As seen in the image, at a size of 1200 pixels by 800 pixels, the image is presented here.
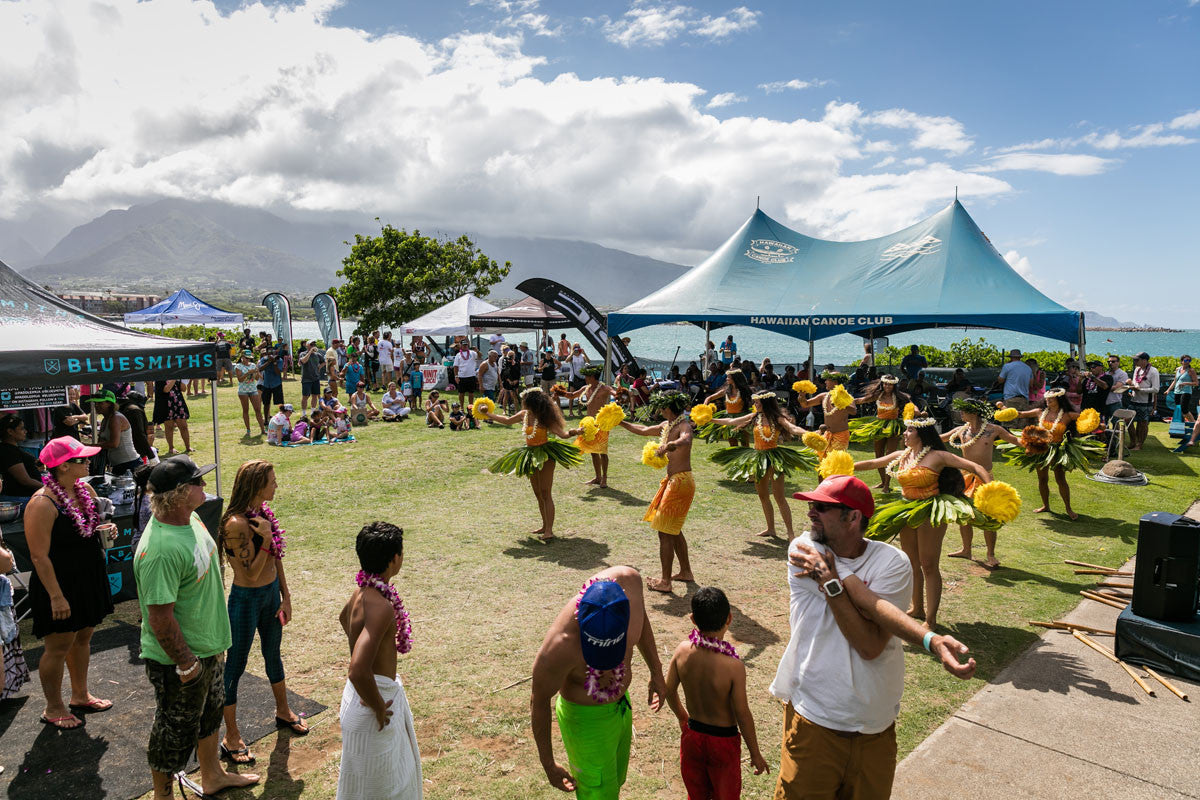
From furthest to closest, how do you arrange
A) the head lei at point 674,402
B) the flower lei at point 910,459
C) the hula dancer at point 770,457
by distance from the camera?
the hula dancer at point 770,457 < the head lei at point 674,402 < the flower lei at point 910,459

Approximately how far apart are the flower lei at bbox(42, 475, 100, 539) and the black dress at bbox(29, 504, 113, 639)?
0.10 ft

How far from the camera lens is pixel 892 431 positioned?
36.5 feet

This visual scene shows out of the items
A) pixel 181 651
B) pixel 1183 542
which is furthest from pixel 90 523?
pixel 1183 542

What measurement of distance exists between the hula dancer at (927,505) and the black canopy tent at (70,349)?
6916 mm

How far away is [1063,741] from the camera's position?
4.60 meters

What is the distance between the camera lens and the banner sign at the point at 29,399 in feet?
30.7

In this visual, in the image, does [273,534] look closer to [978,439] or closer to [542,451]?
[542,451]

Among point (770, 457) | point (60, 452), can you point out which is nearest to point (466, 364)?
point (770, 457)

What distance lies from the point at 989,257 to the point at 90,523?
18699 mm

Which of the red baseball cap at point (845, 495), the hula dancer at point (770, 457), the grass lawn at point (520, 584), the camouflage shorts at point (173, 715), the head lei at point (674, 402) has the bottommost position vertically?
the grass lawn at point (520, 584)

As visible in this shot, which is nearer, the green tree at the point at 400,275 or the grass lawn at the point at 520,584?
the grass lawn at the point at 520,584

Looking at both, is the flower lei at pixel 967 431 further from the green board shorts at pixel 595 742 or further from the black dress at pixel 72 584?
the black dress at pixel 72 584

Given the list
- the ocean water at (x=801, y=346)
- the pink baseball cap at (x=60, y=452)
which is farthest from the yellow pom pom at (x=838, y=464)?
the ocean water at (x=801, y=346)

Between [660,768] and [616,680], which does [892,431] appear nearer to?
[660,768]
